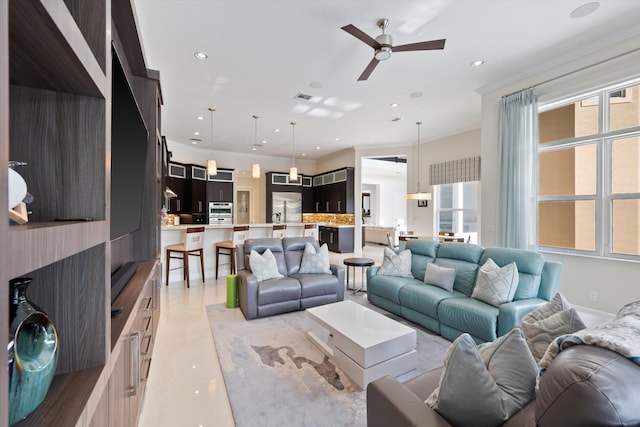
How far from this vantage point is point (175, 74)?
12.8ft

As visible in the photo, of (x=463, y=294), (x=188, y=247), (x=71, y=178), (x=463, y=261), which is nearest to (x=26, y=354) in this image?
(x=71, y=178)

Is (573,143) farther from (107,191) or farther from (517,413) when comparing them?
(107,191)

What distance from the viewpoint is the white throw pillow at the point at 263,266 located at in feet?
11.7

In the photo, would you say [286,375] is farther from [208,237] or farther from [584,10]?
[584,10]

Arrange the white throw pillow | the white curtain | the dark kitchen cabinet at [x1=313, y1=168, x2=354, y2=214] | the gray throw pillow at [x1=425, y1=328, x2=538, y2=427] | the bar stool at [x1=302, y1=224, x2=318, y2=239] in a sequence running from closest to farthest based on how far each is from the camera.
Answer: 1. the gray throw pillow at [x1=425, y1=328, x2=538, y2=427]
2. the white throw pillow
3. the white curtain
4. the bar stool at [x1=302, y1=224, x2=318, y2=239]
5. the dark kitchen cabinet at [x1=313, y1=168, x2=354, y2=214]

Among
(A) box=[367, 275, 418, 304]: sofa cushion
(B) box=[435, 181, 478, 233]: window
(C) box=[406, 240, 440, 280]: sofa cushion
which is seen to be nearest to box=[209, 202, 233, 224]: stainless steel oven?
(A) box=[367, 275, 418, 304]: sofa cushion

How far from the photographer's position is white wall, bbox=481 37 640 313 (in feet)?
10.3

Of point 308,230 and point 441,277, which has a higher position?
point 308,230

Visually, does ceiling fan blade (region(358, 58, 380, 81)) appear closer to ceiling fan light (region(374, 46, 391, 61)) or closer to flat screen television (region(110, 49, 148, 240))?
ceiling fan light (region(374, 46, 391, 61))

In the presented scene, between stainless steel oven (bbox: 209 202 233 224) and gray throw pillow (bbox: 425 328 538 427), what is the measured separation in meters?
7.91

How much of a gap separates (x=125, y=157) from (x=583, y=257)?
4988 millimetres

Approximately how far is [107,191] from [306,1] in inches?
99.4

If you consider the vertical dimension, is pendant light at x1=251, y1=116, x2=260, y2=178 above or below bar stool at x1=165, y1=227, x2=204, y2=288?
above

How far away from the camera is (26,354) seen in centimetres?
64
